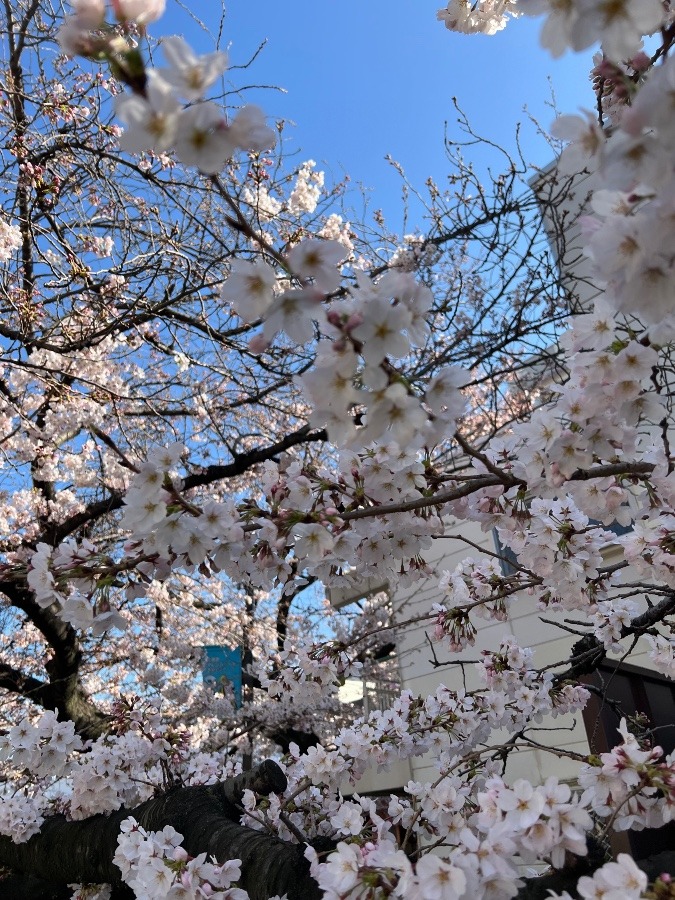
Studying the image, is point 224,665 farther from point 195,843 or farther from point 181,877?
point 181,877

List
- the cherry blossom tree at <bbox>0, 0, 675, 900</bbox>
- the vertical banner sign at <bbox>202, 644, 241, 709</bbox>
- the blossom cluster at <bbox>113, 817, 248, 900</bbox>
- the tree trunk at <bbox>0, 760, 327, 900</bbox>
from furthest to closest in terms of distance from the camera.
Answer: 1. the vertical banner sign at <bbox>202, 644, 241, 709</bbox>
2. the tree trunk at <bbox>0, 760, 327, 900</bbox>
3. the blossom cluster at <bbox>113, 817, 248, 900</bbox>
4. the cherry blossom tree at <bbox>0, 0, 675, 900</bbox>

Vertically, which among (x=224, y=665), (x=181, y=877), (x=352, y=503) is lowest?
(x=181, y=877)

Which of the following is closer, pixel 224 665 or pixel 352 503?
pixel 352 503

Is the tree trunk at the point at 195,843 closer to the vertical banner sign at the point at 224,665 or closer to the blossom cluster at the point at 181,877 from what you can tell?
the blossom cluster at the point at 181,877

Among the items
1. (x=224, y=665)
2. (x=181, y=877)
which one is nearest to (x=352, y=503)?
(x=181, y=877)

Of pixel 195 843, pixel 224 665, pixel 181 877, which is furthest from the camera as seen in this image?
pixel 224 665

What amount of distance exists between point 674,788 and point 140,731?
253 cm

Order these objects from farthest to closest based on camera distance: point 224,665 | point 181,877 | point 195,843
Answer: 1. point 224,665
2. point 195,843
3. point 181,877

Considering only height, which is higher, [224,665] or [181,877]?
[224,665]

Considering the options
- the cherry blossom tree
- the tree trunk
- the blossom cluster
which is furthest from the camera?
the tree trunk

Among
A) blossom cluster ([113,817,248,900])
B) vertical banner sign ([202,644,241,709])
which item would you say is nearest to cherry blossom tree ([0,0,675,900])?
blossom cluster ([113,817,248,900])

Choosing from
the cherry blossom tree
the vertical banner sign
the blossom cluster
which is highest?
the vertical banner sign

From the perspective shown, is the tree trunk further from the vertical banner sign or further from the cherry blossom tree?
the vertical banner sign

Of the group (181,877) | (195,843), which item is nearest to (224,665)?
(195,843)
